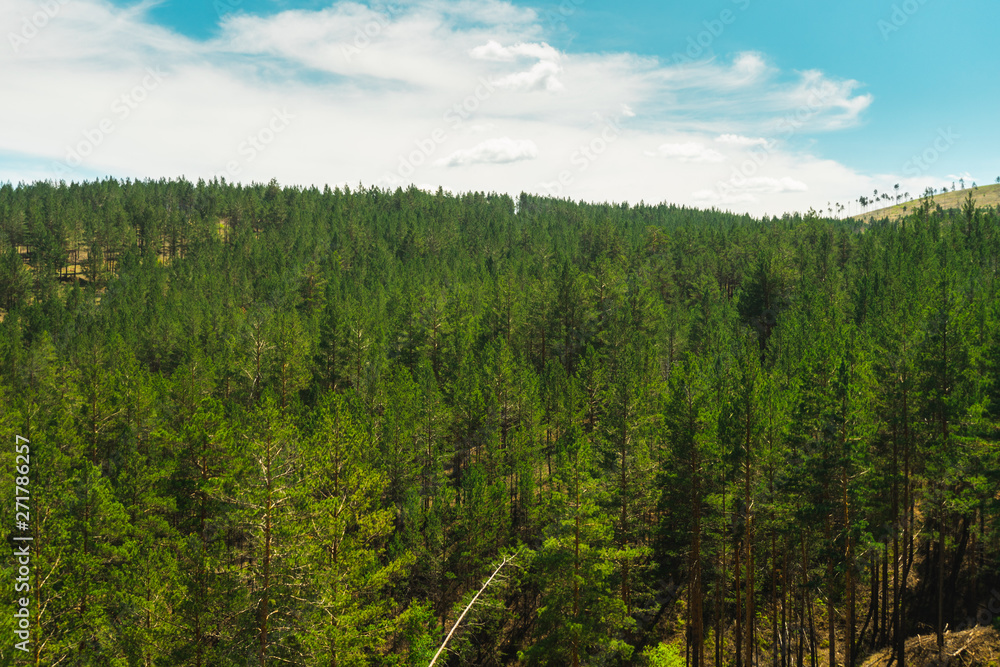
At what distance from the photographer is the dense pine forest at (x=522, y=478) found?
69.2ft

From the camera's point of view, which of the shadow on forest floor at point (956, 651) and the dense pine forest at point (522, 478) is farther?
the shadow on forest floor at point (956, 651)

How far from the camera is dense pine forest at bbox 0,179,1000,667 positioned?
2109cm

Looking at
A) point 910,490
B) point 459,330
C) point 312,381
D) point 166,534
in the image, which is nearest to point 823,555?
point 910,490

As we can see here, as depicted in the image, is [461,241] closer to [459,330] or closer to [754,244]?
[754,244]

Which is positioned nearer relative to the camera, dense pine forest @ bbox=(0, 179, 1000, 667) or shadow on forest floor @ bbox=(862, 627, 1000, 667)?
dense pine forest @ bbox=(0, 179, 1000, 667)

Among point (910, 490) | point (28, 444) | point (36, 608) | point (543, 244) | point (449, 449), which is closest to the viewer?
point (36, 608)

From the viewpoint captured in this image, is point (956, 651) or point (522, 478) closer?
point (956, 651)

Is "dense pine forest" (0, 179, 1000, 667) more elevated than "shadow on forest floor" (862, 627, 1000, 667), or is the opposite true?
"dense pine forest" (0, 179, 1000, 667)

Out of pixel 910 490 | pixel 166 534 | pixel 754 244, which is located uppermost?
pixel 754 244

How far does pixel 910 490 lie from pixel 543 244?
79162mm

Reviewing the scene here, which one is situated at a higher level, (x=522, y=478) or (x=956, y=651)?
(x=522, y=478)

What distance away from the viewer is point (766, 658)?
107ft

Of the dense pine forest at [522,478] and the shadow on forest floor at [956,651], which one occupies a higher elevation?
Answer: the dense pine forest at [522,478]

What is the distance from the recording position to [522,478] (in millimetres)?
39688
